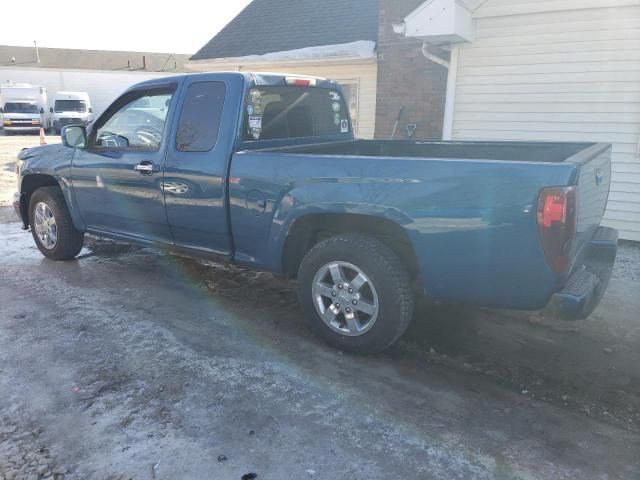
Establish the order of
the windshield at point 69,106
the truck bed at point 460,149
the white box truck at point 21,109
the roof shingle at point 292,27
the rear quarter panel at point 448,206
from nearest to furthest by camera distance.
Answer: the rear quarter panel at point 448,206 → the truck bed at point 460,149 → the roof shingle at point 292,27 → the white box truck at point 21,109 → the windshield at point 69,106

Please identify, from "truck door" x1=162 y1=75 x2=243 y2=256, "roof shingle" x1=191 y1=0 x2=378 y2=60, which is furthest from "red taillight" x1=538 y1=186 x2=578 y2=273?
"roof shingle" x1=191 y1=0 x2=378 y2=60

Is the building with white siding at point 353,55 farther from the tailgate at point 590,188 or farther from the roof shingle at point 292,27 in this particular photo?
the tailgate at point 590,188

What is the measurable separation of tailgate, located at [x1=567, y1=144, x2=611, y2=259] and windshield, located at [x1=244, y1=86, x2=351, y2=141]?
7.60 feet

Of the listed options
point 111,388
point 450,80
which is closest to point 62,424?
point 111,388

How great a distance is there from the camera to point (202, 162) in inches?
163

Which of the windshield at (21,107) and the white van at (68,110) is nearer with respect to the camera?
the windshield at (21,107)

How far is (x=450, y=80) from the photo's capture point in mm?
8133

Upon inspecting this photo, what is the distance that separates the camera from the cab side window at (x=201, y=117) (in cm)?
416

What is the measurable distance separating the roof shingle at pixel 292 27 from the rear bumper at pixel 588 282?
8.08 meters

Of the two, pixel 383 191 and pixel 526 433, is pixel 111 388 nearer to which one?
pixel 383 191

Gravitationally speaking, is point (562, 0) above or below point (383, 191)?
above

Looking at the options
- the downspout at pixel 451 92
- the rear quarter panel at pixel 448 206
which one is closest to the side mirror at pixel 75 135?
the rear quarter panel at pixel 448 206

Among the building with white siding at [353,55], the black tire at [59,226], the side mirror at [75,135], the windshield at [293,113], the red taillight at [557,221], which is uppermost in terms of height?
the building with white siding at [353,55]

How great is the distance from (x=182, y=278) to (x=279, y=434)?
2.96 meters
